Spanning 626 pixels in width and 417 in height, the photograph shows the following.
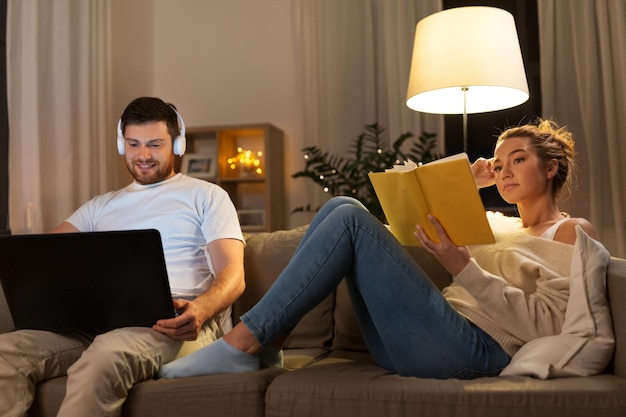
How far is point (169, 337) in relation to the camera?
1464 millimetres

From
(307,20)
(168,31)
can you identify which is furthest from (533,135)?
(168,31)

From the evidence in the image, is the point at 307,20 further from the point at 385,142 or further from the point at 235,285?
the point at 235,285

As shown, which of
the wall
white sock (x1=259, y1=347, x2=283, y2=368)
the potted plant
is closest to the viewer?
white sock (x1=259, y1=347, x2=283, y2=368)

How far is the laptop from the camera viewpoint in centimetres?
133

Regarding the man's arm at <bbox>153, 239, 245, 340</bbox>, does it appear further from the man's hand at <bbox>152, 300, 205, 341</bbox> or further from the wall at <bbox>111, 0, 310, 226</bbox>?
the wall at <bbox>111, 0, 310, 226</bbox>

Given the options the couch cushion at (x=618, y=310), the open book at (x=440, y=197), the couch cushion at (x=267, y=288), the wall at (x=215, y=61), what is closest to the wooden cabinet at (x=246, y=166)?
the wall at (x=215, y=61)

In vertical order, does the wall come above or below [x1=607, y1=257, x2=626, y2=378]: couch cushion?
above

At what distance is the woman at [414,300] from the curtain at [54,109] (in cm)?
183

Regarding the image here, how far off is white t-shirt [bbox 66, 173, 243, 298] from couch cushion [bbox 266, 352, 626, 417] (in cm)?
49

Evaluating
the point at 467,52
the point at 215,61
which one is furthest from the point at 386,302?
the point at 215,61

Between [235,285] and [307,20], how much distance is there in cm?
265

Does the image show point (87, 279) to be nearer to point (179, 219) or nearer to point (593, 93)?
point (179, 219)

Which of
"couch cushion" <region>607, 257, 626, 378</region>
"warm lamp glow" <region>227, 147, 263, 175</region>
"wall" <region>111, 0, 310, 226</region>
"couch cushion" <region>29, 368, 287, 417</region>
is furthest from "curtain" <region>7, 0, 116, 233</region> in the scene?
"couch cushion" <region>607, 257, 626, 378</region>

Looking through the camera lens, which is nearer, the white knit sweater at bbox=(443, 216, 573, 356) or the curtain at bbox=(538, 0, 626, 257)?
the white knit sweater at bbox=(443, 216, 573, 356)
